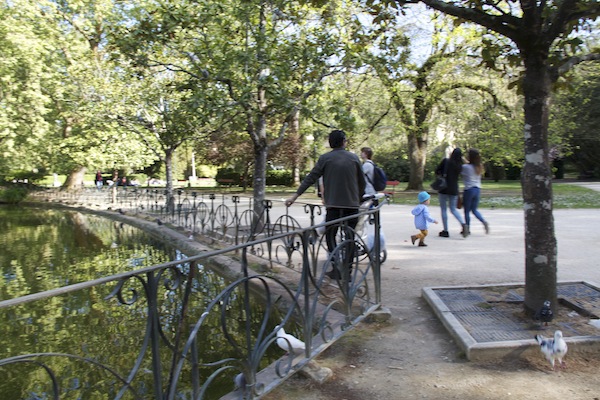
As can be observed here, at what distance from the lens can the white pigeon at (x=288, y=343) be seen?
331 centimetres

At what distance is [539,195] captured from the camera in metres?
4.13

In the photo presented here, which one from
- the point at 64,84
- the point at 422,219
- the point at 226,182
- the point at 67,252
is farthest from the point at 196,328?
the point at 226,182

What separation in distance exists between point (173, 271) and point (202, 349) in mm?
2664

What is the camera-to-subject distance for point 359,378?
3.38 m

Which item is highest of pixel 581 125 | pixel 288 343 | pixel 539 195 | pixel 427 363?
pixel 581 125

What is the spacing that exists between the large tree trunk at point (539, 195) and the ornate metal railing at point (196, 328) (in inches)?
56.7

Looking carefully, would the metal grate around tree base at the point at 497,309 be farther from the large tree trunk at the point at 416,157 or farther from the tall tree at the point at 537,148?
the large tree trunk at the point at 416,157

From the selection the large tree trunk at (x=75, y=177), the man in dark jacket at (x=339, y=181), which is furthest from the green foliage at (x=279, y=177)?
the man in dark jacket at (x=339, y=181)

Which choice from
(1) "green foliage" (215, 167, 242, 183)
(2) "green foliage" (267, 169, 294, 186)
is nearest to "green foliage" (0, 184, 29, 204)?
(1) "green foliage" (215, 167, 242, 183)

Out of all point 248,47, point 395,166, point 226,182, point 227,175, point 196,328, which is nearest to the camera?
point 196,328

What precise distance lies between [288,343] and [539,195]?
2.64m

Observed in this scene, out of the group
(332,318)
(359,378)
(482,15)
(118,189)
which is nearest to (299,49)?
(482,15)

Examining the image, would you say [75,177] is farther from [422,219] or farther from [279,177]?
[422,219]

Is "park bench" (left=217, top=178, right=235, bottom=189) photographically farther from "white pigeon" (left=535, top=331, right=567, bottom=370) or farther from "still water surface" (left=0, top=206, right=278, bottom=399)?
"white pigeon" (left=535, top=331, right=567, bottom=370)
